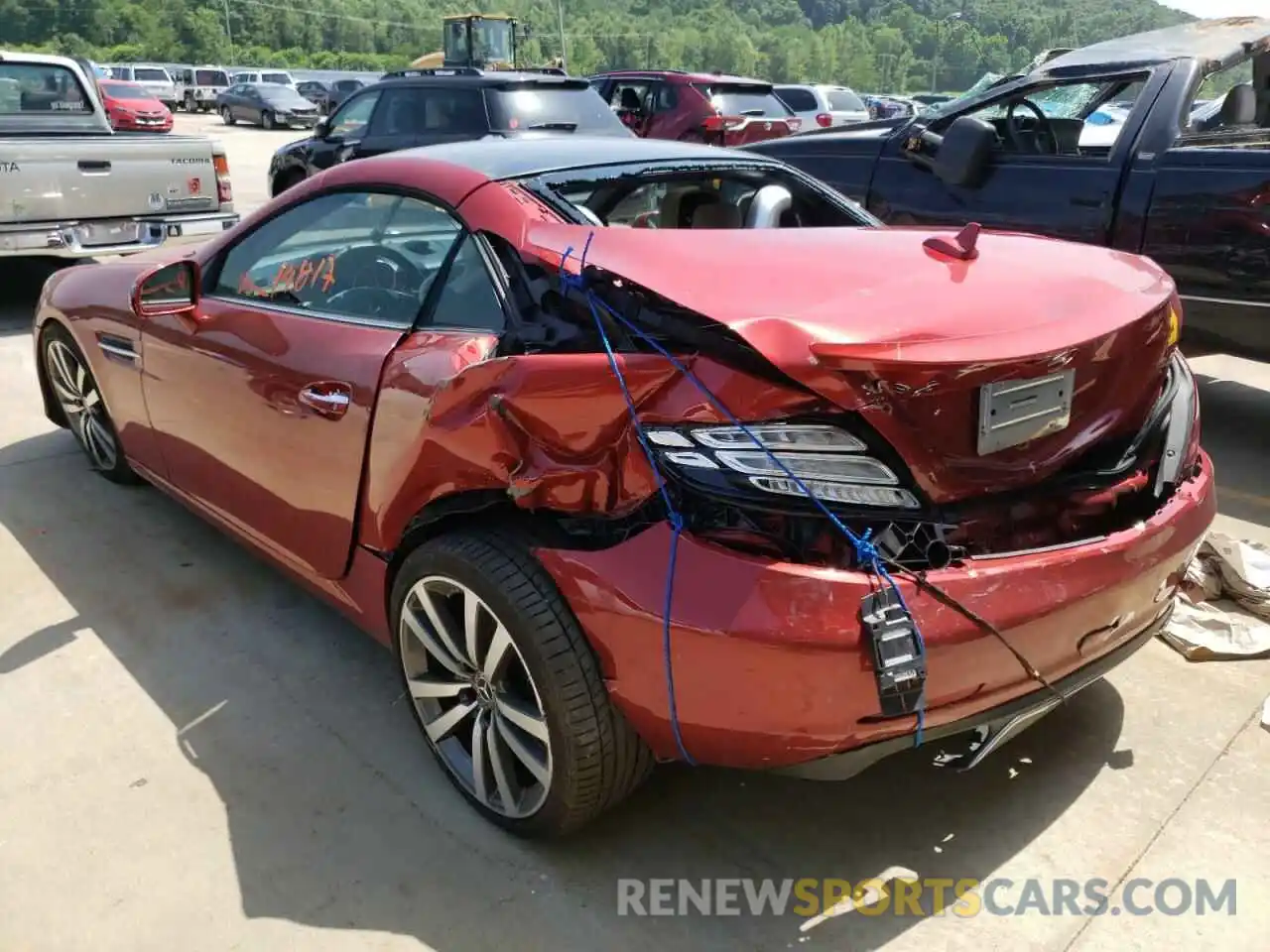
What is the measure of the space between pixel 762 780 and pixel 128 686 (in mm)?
1825

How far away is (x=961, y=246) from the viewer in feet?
7.98

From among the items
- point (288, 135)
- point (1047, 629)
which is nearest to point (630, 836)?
point (1047, 629)

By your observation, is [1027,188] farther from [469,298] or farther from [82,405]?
[82,405]

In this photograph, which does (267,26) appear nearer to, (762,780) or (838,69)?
(838,69)

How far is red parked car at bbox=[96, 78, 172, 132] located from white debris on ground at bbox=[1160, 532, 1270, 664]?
24.4 meters

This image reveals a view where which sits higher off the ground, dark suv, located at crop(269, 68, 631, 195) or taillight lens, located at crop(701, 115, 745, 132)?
dark suv, located at crop(269, 68, 631, 195)

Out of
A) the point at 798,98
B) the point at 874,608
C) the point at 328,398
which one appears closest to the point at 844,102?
the point at 798,98

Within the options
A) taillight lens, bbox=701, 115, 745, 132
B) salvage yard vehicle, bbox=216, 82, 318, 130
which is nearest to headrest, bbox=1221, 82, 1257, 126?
taillight lens, bbox=701, 115, 745, 132

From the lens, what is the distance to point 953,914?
7.14ft

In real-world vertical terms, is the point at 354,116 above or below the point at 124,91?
above

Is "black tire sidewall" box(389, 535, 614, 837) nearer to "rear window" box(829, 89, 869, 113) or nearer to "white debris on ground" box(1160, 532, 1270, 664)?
"white debris on ground" box(1160, 532, 1270, 664)

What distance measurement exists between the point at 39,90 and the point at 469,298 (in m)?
7.84

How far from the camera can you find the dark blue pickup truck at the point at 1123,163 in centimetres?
450

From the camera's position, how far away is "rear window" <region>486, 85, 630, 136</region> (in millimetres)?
9086
